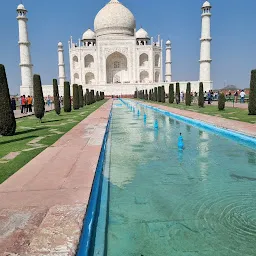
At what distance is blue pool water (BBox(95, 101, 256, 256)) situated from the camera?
1.91 m

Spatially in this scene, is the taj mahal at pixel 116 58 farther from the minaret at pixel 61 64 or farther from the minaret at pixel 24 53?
the minaret at pixel 24 53

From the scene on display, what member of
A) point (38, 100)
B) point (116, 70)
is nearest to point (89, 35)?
point (116, 70)

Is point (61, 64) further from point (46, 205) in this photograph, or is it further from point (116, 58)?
point (46, 205)

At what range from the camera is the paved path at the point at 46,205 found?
61.1 inches

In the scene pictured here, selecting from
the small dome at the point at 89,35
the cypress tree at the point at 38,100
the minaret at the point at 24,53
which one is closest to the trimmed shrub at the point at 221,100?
the cypress tree at the point at 38,100

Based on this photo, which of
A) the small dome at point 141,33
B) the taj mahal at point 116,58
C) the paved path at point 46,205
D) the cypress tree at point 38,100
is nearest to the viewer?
the paved path at point 46,205

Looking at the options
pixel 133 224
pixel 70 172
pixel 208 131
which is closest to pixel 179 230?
pixel 133 224

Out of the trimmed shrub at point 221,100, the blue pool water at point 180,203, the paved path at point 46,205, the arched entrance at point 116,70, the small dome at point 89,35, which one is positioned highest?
the small dome at point 89,35

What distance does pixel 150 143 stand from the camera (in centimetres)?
557

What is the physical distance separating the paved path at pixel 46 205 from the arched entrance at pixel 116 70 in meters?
38.1

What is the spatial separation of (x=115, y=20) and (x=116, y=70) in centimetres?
694

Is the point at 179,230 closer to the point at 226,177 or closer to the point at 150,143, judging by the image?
the point at 226,177

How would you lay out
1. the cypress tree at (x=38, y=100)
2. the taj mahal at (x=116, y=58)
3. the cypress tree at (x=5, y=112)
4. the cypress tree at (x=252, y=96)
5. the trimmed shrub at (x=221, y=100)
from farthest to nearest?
the taj mahal at (x=116, y=58) < the trimmed shrub at (x=221, y=100) < the cypress tree at (x=252, y=96) < the cypress tree at (x=38, y=100) < the cypress tree at (x=5, y=112)

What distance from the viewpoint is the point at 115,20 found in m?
39.0
